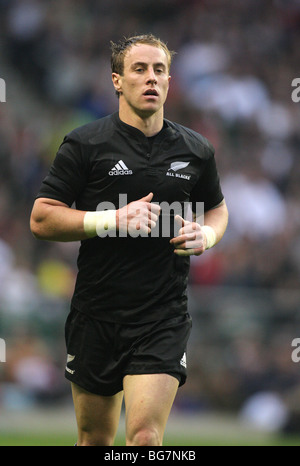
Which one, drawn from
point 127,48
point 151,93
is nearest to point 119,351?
point 151,93

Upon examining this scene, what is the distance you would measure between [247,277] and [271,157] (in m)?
2.59

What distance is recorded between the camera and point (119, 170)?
4934 millimetres

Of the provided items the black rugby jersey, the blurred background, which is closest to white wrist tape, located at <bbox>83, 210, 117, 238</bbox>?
the black rugby jersey

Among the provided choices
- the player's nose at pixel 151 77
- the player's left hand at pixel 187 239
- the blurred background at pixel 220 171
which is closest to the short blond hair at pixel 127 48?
the player's nose at pixel 151 77

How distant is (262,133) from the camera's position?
12.9 meters

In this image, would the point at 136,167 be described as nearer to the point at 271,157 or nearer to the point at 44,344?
the point at 44,344

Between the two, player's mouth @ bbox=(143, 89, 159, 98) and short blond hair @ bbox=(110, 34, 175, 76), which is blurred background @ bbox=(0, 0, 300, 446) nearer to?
short blond hair @ bbox=(110, 34, 175, 76)

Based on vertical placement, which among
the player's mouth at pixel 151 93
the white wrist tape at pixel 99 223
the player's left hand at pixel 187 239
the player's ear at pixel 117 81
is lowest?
the player's left hand at pixel 187 239

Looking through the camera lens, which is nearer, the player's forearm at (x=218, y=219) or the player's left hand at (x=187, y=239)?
the player's left hand at (x=187, y=239)

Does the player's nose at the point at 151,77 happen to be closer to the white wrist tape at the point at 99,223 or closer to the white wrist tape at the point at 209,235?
the white wrist tape at the point at 99,223

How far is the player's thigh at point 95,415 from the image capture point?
507 centimetres

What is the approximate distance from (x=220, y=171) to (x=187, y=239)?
7.53 m

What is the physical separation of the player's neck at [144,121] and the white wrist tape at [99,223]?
63 cm

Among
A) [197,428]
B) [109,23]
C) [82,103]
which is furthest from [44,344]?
[109,23]
